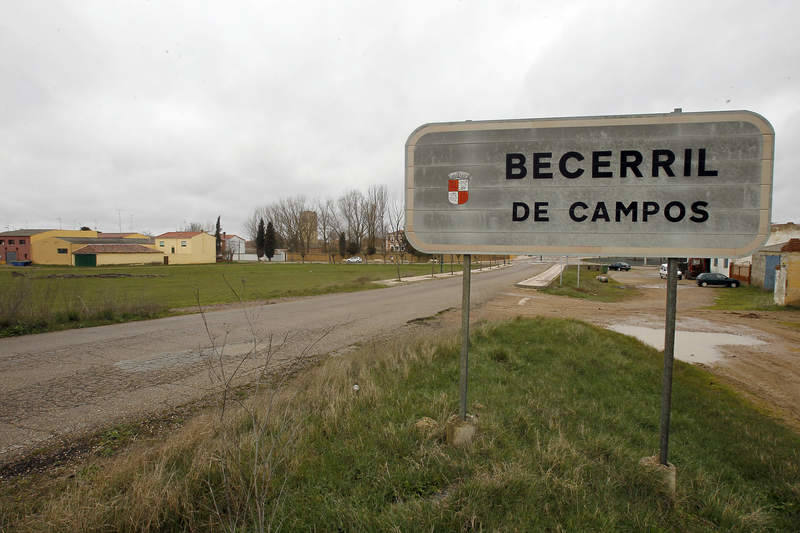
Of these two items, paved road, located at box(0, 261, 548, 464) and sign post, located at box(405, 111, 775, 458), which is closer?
sign post, located at box(405, 111, 775, 458)

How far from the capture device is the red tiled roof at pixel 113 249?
2655 inches

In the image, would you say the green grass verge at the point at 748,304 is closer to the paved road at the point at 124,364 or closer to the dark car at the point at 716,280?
the dark car at the point at 716,280

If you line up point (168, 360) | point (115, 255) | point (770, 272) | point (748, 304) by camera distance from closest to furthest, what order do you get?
point (168, 360) < point (748, 304) < point (770, 272) < point (115, 255)

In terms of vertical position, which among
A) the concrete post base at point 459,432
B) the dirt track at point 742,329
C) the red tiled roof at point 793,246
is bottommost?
the dirt track at point 742,329

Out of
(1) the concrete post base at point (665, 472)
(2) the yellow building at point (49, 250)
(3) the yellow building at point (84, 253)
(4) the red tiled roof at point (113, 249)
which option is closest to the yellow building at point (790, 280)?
(1) the concrete post base at point (665, 472)

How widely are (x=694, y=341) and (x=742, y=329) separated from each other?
3807 mm

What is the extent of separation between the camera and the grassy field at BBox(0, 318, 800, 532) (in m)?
2.19

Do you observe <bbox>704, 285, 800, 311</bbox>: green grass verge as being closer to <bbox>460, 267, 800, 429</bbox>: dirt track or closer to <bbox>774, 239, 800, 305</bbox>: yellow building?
<bbox>774, 239, 800, 305</bbox>: yellow building

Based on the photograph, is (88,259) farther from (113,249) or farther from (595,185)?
(595,185)

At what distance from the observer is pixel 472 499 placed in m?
2.30

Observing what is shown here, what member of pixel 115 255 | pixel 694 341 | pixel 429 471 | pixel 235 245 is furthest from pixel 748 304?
pixel 235 245

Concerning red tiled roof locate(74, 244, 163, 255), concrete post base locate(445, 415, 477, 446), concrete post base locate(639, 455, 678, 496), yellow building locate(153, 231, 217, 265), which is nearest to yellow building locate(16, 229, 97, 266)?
red tiled roof locate(74, 244, 163, 255)

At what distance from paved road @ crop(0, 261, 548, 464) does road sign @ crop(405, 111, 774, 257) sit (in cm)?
221

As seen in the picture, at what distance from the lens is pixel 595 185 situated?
10.2 feet
